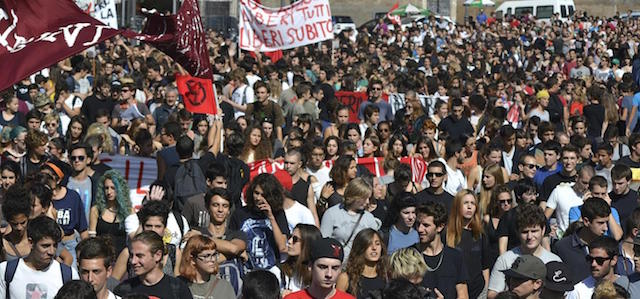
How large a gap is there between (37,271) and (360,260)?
195 cm

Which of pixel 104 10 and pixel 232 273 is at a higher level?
pixel 232 273

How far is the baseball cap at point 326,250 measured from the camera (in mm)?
7703

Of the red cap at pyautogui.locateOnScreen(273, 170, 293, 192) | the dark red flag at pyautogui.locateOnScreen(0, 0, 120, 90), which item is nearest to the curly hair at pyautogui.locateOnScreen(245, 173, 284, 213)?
the dark red flag at pyautogui.locateOnScreen(0, 0, 120, 90)

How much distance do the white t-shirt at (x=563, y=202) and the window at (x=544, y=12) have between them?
3646 cm

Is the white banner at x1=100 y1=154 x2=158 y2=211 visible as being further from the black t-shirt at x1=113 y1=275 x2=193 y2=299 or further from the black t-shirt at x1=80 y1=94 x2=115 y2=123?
the black t-shirt at x1=113 y1=275 x2=193 y2=299

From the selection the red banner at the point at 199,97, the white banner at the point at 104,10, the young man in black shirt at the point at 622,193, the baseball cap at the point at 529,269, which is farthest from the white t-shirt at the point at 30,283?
the white banner at the point at 104,10

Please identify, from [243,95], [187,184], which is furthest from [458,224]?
[243,95]

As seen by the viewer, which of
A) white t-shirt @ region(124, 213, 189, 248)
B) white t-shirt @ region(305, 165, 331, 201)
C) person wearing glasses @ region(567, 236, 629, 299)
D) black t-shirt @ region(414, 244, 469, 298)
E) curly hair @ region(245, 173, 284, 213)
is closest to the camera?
person wearing glasses @ region(567, 236, 629, 299)

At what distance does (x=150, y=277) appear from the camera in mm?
7586

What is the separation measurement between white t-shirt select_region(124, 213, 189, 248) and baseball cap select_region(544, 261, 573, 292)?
267 centimetres

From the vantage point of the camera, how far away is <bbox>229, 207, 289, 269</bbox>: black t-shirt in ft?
30.3

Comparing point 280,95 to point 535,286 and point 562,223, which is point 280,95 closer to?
point 562,223

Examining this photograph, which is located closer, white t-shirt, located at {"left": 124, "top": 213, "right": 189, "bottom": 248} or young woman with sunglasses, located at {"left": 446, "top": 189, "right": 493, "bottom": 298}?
white t-shirt, located at {"left": 124, "top": 213, "right": 189, "bottom": 248}

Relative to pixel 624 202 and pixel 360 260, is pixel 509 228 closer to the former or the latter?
pixel 624 202
